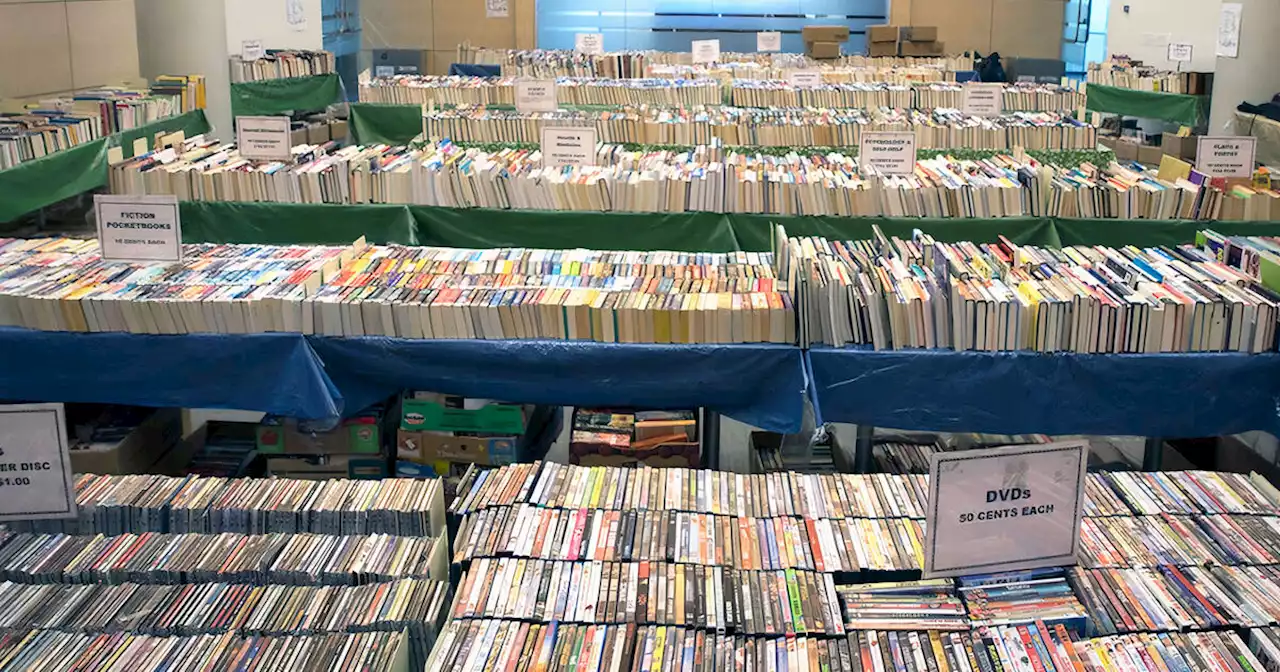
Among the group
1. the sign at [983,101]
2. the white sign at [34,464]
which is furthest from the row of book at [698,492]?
the sign at [983,101]

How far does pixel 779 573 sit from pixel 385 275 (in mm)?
2676

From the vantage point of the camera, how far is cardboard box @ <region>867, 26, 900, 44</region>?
16500mm

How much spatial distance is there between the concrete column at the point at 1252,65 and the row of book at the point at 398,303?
30.4 feet

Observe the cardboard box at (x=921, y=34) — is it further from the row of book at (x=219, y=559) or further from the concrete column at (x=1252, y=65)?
the row of book at (x=219, y=559)

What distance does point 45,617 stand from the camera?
281cm

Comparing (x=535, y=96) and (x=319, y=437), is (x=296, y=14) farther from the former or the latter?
(x=319, y=437)

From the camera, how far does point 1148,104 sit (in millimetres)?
13391

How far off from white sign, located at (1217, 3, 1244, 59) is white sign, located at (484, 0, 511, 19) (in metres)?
10.6

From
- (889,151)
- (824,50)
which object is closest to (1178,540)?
(889,151)

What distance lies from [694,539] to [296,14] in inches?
527

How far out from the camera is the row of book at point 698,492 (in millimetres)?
3221

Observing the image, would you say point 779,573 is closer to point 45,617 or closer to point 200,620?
point 200,620

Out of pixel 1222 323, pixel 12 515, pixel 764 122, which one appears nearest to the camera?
pixel 12 515

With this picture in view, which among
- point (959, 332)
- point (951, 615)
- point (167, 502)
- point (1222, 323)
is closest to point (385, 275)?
point (167, 502)
